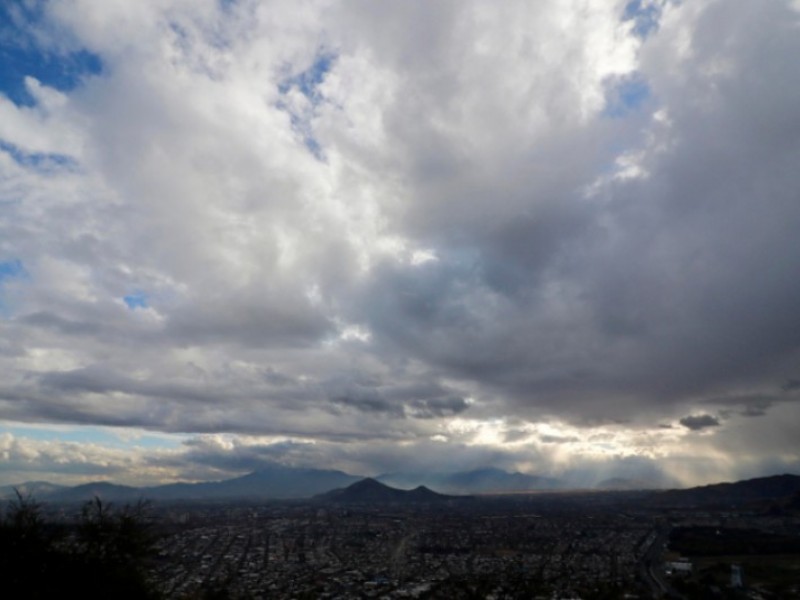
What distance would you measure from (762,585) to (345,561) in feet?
166

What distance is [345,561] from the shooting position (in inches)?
3081

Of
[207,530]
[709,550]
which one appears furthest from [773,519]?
[207,530]

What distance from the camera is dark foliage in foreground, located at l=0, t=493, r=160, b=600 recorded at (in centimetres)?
2438

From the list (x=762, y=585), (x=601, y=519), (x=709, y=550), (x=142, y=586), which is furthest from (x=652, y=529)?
(x=142, y=586)

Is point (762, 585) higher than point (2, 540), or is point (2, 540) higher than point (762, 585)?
point (2, 540)

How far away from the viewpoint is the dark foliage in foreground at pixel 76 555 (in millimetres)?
24375

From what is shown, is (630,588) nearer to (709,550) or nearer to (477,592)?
(477,592)

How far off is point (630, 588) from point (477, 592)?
57.3 ft

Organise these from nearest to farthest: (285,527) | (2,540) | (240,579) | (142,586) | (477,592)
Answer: (2,540)
(142,586)
(477,592)
(240,579)
(285,527)

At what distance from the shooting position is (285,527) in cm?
13575

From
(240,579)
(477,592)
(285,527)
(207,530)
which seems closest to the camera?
(477,592)

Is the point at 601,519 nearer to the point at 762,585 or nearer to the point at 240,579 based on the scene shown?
the point at 762,585

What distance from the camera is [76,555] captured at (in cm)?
2684

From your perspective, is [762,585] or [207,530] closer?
[762,585]
